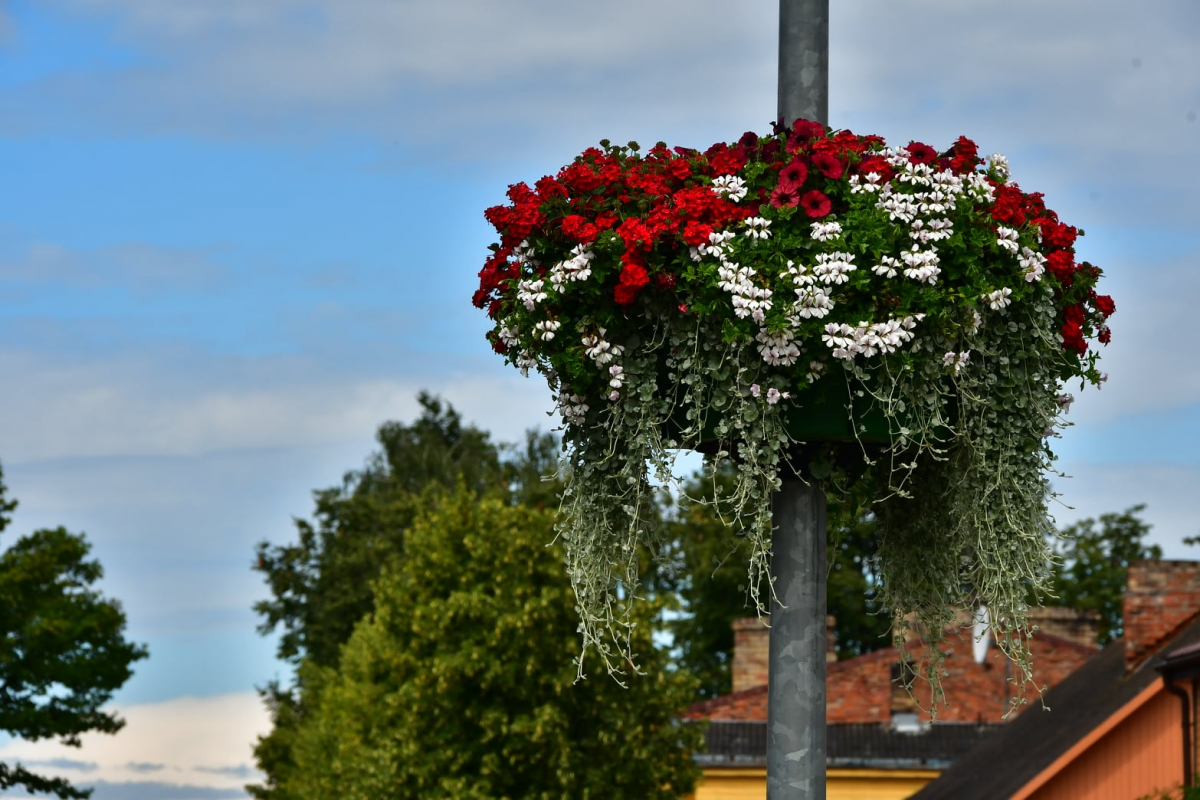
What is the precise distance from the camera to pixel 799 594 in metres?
3.99

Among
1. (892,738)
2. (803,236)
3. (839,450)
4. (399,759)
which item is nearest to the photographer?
(803,236)

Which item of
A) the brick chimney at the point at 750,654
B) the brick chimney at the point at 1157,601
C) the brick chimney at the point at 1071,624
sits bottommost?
the brick chimney at the point at 1157,601

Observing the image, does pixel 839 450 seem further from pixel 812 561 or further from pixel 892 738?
pixel 892 738

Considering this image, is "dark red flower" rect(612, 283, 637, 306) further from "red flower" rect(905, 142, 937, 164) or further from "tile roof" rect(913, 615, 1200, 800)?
"tile roof" rect(913, 615, 1200, 800)

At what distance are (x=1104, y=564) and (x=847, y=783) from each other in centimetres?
1947

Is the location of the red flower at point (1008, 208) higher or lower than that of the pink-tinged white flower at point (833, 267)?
higher

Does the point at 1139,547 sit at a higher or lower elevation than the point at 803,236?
higher

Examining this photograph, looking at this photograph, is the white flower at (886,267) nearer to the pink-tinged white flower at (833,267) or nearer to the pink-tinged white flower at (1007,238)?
the pink-tinged white flower at (833,267)

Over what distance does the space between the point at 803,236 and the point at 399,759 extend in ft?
69.2

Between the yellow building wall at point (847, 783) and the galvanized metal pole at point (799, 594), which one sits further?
the yellow building wall at point (847, 783)

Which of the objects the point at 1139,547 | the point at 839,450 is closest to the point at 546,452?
the point at 1139,547

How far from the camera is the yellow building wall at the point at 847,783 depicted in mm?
33375

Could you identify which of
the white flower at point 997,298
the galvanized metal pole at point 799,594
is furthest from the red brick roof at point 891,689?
the white flower at point 997,298

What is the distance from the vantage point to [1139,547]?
51312mm
